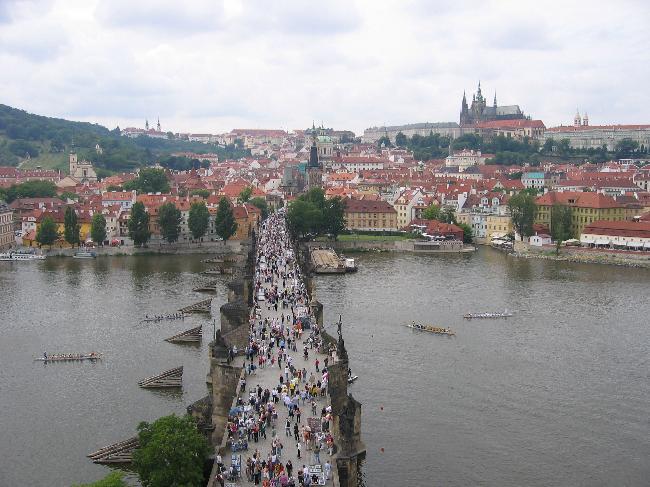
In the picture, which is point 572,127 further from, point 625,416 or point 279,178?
point 625,416

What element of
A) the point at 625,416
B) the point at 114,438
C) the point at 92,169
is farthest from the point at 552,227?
the point at 92,169

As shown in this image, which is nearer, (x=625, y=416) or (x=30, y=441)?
(x=30, y=441)

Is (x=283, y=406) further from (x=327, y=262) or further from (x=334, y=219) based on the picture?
(x=334, y=219)

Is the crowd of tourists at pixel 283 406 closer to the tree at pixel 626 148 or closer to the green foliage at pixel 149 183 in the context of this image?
the green foliage at pixel 149 183

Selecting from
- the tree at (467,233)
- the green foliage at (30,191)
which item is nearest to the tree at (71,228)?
the green foliage at (30,191)

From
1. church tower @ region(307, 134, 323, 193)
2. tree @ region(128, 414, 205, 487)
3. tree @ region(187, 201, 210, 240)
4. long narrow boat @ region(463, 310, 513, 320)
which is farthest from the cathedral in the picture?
tree @ region(128, 414, 205, 487)

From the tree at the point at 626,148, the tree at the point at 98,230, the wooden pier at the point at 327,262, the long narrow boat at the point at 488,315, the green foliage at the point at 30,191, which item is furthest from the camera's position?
the tree at the point at 626,148
